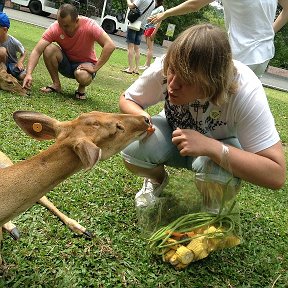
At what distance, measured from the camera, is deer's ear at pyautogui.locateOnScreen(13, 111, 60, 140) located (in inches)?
102

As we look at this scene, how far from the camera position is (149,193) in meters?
3.24

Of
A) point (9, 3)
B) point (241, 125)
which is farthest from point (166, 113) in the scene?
point (9, 3)

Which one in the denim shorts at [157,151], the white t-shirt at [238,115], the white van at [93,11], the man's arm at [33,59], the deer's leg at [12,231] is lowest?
the white van at [93,11]

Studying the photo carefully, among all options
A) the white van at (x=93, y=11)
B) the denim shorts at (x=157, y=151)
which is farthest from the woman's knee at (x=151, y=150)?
the white van at (x=93, y=11)

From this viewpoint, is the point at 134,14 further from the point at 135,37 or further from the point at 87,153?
the point at 87,153

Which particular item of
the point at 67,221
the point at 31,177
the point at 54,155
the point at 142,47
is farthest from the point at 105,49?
the point at 142,47

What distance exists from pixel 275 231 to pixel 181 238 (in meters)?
1.04

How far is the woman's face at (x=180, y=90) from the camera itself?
8.02 ft

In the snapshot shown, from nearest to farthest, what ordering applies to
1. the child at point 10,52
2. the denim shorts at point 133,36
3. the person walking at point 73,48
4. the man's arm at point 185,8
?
the man's arm at point 185,8
the person walking at point 73,48
the child at point 10,52
the denim shorts at point 133,36

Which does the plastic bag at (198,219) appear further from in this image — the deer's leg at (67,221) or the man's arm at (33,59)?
the man's arm at (33,59)

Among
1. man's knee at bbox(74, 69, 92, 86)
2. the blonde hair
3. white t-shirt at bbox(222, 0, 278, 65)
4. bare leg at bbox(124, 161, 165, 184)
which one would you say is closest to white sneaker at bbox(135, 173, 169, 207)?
bare leg at bbox(124, 161, 165, 184)

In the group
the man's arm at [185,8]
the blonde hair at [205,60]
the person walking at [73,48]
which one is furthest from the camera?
the person walking at [73,48]

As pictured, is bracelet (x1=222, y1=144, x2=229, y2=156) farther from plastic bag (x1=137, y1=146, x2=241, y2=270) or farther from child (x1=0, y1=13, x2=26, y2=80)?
child (x1=0, y1=13, x2=26, y2=80)

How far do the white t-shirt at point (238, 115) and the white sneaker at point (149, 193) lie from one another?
1.58 ft
